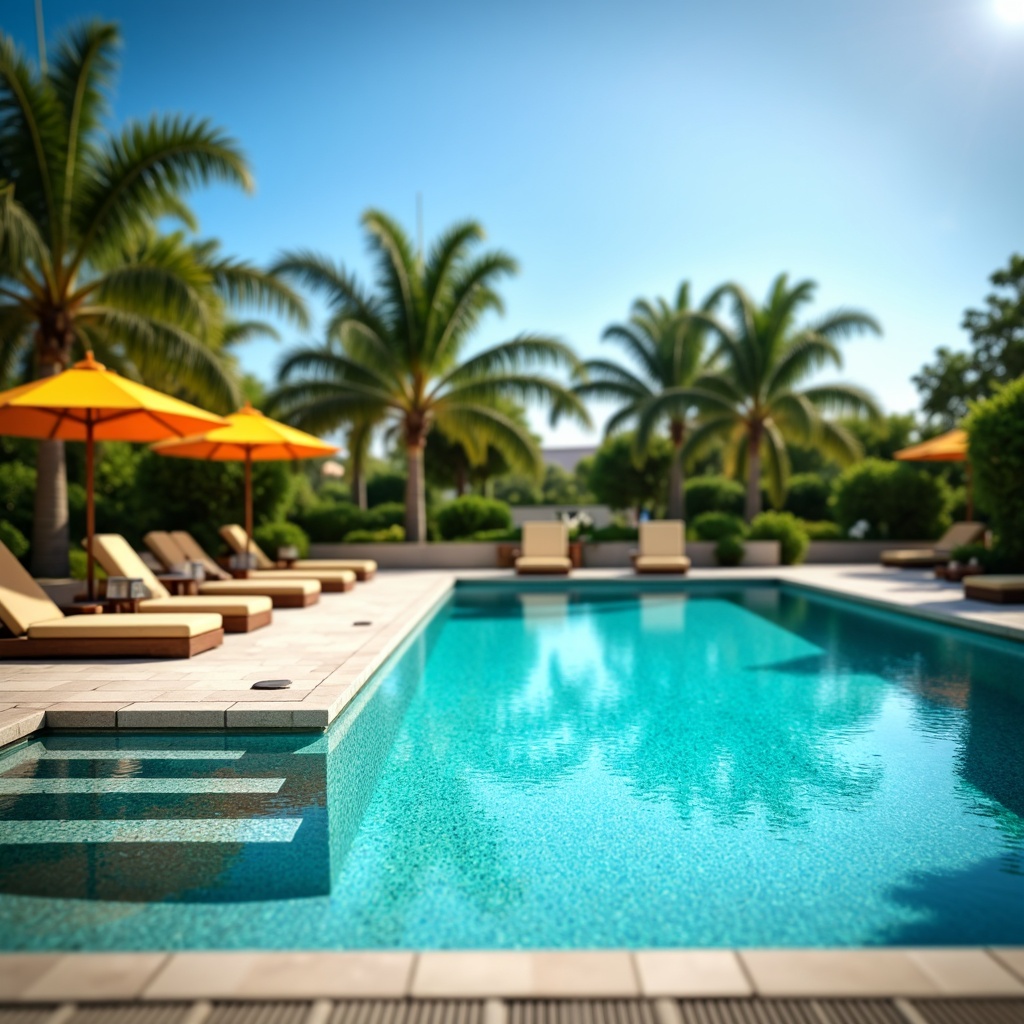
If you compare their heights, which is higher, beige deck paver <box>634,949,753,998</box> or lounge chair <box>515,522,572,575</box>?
lounge chair <box>515,522,572,575</box>

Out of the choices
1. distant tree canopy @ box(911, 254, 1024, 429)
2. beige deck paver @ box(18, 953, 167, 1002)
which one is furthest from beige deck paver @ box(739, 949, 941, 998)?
distant tree canopy @ box(911, 254, 1024, 429)

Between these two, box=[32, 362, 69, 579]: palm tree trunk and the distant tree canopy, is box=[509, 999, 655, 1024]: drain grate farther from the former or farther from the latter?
the distant tree canopy

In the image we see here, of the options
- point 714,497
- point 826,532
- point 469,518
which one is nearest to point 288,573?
point 469,518

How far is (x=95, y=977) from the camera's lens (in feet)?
7.58

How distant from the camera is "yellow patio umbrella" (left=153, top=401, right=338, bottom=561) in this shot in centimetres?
1203

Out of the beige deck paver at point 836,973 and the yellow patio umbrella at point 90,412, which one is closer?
the beige deck paver at point 836,973

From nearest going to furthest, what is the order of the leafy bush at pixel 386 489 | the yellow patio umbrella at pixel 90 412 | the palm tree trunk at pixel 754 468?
the yellow patio umbrella at pixel 90 412
the palm tree trunk at pixel 754 468
the leafy bush at pixel 386 489

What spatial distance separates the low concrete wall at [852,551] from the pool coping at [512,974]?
19947 mm

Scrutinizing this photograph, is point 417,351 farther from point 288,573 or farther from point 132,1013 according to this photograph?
point 132,1013

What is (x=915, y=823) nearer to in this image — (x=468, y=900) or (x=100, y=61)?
(x=468, y=900)

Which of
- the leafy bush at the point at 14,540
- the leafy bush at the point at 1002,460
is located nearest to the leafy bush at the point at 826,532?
the leafy bush at the point at 1002,460

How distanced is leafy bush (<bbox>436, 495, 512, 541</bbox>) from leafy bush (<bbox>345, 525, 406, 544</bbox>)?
1.37 metres

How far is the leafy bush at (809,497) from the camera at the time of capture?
2847 centimetres

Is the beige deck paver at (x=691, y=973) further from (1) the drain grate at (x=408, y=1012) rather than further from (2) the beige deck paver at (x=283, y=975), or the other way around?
(2) the beige deck paver at (x=283, y=975)
